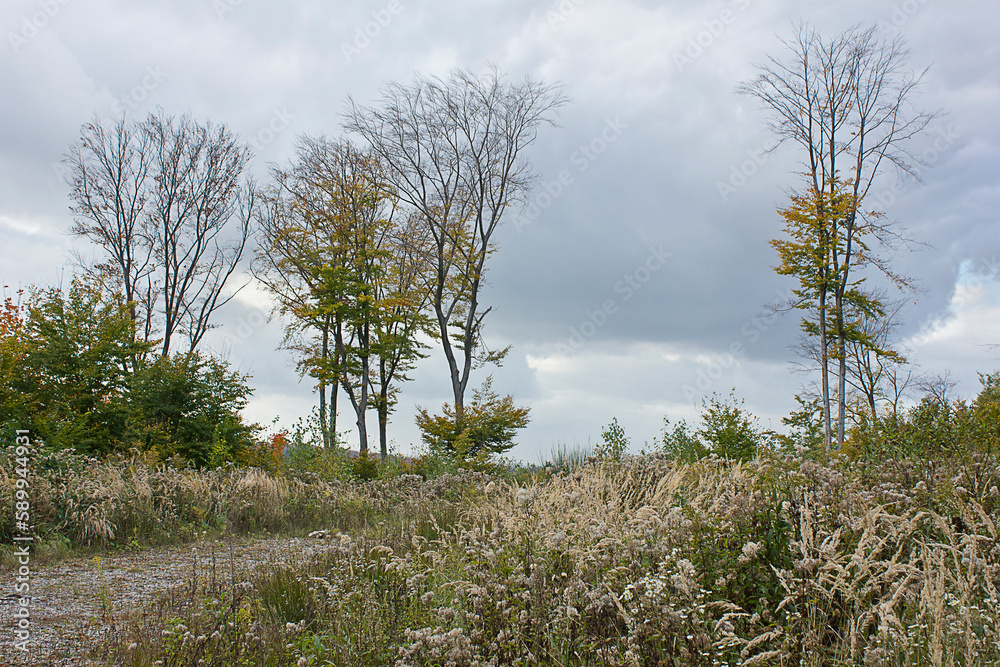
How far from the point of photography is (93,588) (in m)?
5.57

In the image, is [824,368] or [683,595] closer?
[683,595]

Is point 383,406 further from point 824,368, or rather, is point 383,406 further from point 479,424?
point 824,368

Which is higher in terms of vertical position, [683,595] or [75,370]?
[75,370]

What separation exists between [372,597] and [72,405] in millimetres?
11555

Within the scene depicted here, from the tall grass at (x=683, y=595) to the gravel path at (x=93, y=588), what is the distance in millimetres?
381

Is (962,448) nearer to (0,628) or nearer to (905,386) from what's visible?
(0,628)

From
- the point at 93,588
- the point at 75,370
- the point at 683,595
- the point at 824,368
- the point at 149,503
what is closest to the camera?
the point at 683,595

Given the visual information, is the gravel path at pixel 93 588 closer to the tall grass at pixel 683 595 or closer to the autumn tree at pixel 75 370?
the tall grass at pixel 683 595

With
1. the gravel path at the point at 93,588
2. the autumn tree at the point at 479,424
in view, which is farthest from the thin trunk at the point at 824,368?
the gravel path at the point at 93,588

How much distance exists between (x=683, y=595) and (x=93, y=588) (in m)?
5.33

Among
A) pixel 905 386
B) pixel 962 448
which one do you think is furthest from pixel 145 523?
pixel 905 386

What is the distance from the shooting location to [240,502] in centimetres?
926

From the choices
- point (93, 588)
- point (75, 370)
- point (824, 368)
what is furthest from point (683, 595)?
point (824, 368)

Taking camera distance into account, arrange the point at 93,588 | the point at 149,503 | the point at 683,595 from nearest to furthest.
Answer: the point at 683,595
the point at 93,588
the point at 149,503
